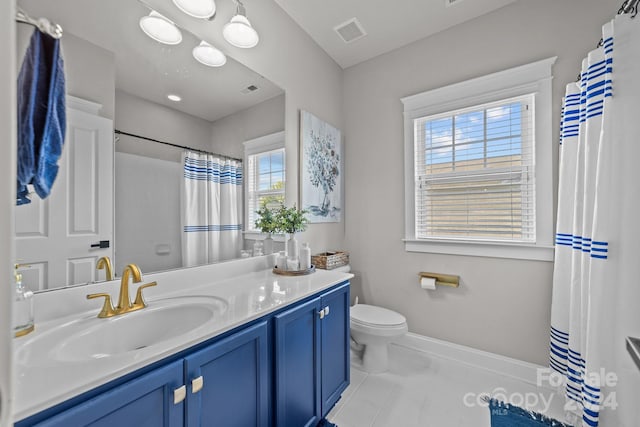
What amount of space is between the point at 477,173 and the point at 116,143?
233 cm

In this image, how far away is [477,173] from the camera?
213cm

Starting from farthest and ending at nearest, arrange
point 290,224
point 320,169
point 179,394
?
point 320,169, point 290,224, point 179,394

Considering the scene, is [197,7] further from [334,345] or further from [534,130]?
[534,130]

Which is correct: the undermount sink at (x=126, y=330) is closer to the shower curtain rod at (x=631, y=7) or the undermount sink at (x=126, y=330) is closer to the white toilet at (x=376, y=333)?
the white toilet at (x=376, y=333)

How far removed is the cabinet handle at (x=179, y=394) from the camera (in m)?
0.80

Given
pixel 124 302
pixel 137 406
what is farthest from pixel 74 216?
pixel 137 406

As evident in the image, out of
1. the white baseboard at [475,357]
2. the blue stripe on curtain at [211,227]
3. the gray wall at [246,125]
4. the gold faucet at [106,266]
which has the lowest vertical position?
the white baseboard at [475,357]

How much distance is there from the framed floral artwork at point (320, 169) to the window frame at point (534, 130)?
646 mm

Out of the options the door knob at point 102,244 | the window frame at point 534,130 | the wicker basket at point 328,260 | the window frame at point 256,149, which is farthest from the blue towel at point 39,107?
the window frame at point 534,130

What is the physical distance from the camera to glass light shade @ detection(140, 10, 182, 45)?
1.30m

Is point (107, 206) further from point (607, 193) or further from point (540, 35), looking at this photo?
point (540, 35)

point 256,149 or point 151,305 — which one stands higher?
point 256,149

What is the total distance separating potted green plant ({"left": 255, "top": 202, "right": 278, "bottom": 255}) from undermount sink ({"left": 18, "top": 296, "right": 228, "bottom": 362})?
682mm

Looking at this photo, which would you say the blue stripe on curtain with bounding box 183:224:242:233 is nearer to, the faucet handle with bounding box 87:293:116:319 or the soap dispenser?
the faucet handle with bounding box 87:293:116:319
